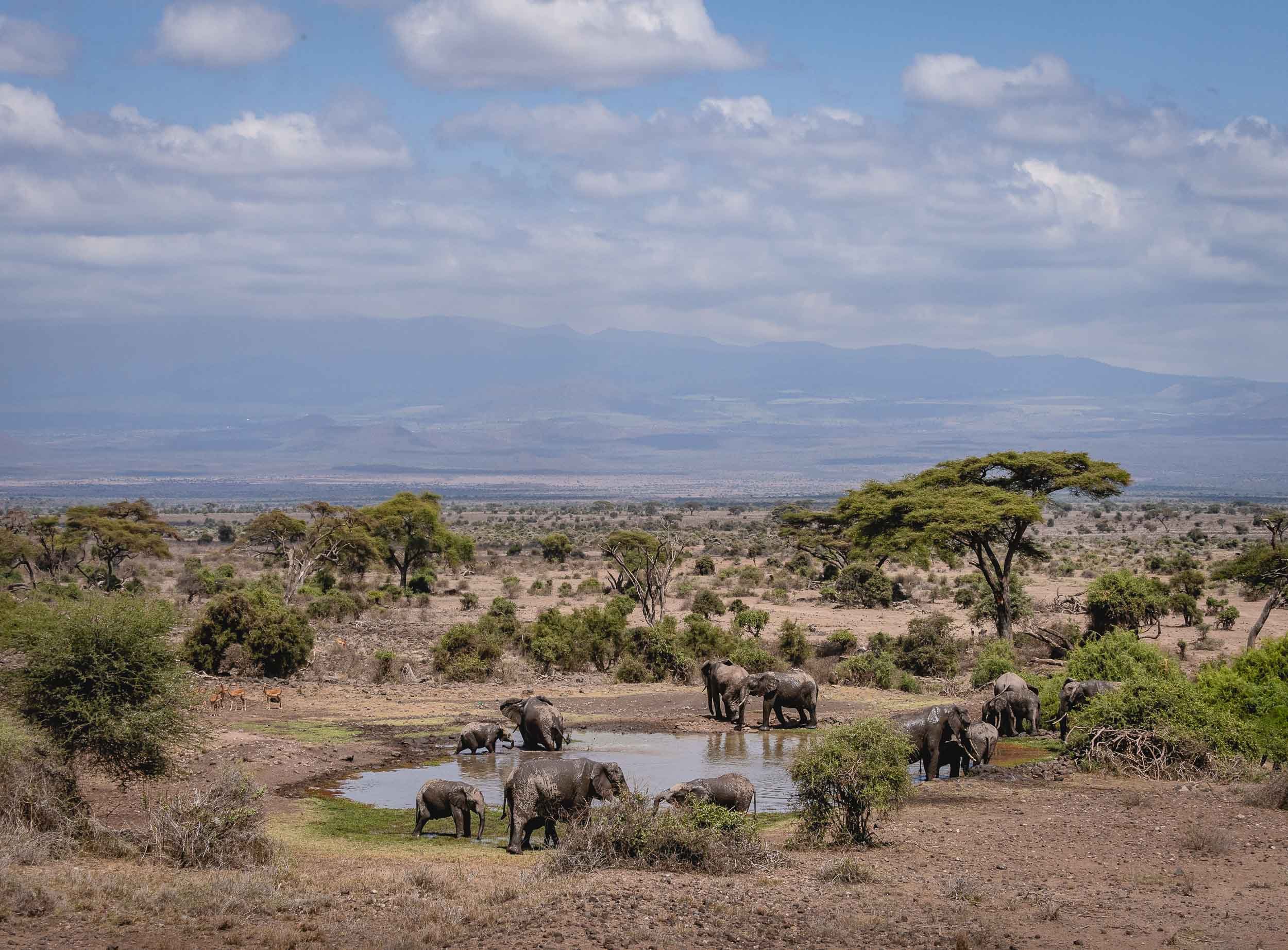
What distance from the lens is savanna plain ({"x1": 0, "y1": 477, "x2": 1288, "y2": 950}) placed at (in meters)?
13.4

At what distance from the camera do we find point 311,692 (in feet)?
104

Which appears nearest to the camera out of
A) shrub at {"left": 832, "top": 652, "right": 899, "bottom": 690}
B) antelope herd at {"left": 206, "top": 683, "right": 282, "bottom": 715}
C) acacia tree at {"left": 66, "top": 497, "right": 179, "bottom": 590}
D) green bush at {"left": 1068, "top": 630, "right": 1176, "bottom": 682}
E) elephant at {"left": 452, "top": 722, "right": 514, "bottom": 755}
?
elephant at {"left": 452, "top": 722, "right": 514, "bottom": 755}

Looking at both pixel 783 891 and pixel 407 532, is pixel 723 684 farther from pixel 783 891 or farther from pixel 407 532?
pixel 407 532

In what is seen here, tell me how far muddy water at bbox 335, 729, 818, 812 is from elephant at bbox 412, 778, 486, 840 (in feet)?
6.22

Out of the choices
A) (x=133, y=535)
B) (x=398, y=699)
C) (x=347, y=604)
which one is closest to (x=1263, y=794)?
(x=398, y=699)

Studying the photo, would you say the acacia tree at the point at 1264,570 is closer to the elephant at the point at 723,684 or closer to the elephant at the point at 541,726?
the elephant at the point at 723,684

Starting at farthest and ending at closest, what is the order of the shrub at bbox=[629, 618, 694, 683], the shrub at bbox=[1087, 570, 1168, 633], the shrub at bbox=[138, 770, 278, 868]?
1. the shrub at bbox=[1087, 570, 1168, 633]
2. the shrub at bbox=[629, 618, 694, 683]
3. the shrub at bbox=[138, 770, 278, 868]

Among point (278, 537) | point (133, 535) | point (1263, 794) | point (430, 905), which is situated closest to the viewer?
point (430, 905)

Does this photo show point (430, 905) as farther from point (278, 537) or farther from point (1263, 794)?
point (278, 537)

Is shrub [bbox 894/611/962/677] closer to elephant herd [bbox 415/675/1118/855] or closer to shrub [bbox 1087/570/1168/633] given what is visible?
shrub [bbox 1087/570/1168/633]

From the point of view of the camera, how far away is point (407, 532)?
63312 millimetres

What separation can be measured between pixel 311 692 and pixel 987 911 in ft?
69.2

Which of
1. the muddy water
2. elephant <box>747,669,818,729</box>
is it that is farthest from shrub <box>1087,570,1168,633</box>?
the muddy water

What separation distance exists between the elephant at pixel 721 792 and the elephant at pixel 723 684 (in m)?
10.5
